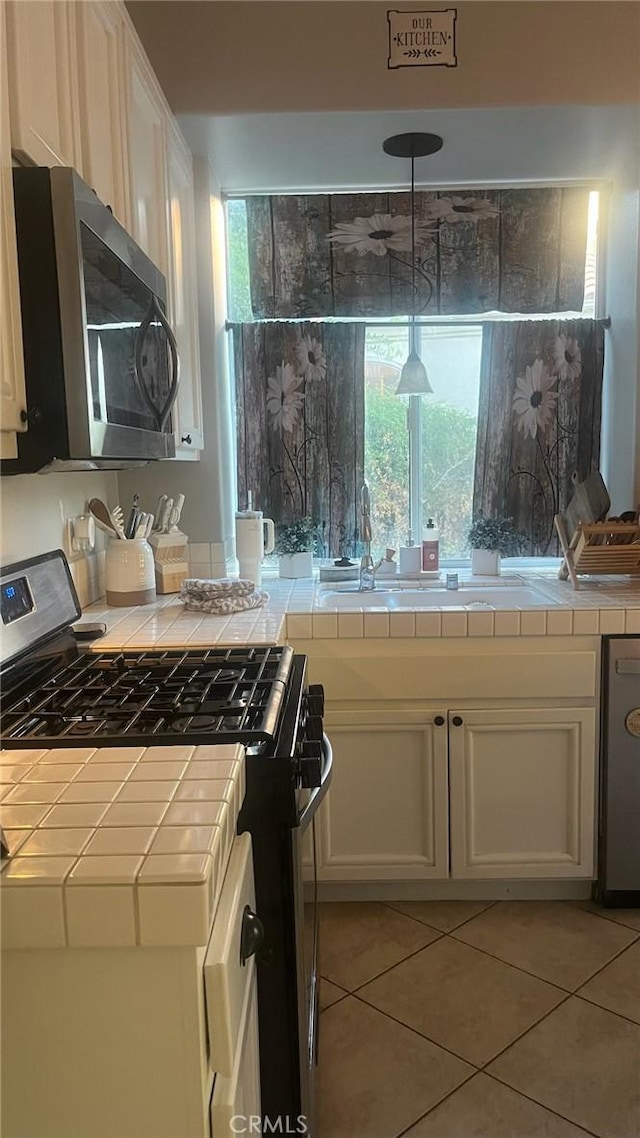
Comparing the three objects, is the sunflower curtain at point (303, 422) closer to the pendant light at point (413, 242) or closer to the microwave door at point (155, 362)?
the pendant light at point (413, 242)

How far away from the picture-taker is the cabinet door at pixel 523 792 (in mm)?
2217

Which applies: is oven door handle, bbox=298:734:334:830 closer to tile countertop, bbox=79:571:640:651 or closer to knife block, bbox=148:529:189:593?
tile countertop, bbox=79:571:640:651

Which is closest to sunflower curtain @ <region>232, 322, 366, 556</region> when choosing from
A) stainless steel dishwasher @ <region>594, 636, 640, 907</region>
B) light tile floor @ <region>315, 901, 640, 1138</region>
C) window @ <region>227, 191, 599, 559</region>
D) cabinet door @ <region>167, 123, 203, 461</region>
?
window @ <region>227, 191, 599, 559</region>

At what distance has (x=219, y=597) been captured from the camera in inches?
86.2

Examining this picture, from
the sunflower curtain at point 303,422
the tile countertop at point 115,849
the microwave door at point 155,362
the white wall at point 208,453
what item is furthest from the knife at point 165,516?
the tile countertop at point 115,849

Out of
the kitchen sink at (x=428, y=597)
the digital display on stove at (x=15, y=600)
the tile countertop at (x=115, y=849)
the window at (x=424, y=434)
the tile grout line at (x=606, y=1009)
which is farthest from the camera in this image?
the window at (x=424, y=434)

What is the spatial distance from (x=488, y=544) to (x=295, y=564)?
70 centimetres

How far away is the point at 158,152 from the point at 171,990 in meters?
2.03

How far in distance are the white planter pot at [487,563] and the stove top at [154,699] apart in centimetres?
136

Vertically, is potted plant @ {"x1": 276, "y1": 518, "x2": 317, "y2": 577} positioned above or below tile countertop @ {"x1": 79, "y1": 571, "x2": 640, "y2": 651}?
above

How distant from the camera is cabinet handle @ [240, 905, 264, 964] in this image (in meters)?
0.94

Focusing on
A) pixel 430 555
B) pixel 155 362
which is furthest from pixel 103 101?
pixel 430 555

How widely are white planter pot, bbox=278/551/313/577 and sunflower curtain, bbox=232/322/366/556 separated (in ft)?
0.48

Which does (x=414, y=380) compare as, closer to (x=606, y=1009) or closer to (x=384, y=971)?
(x=384, y=971)
